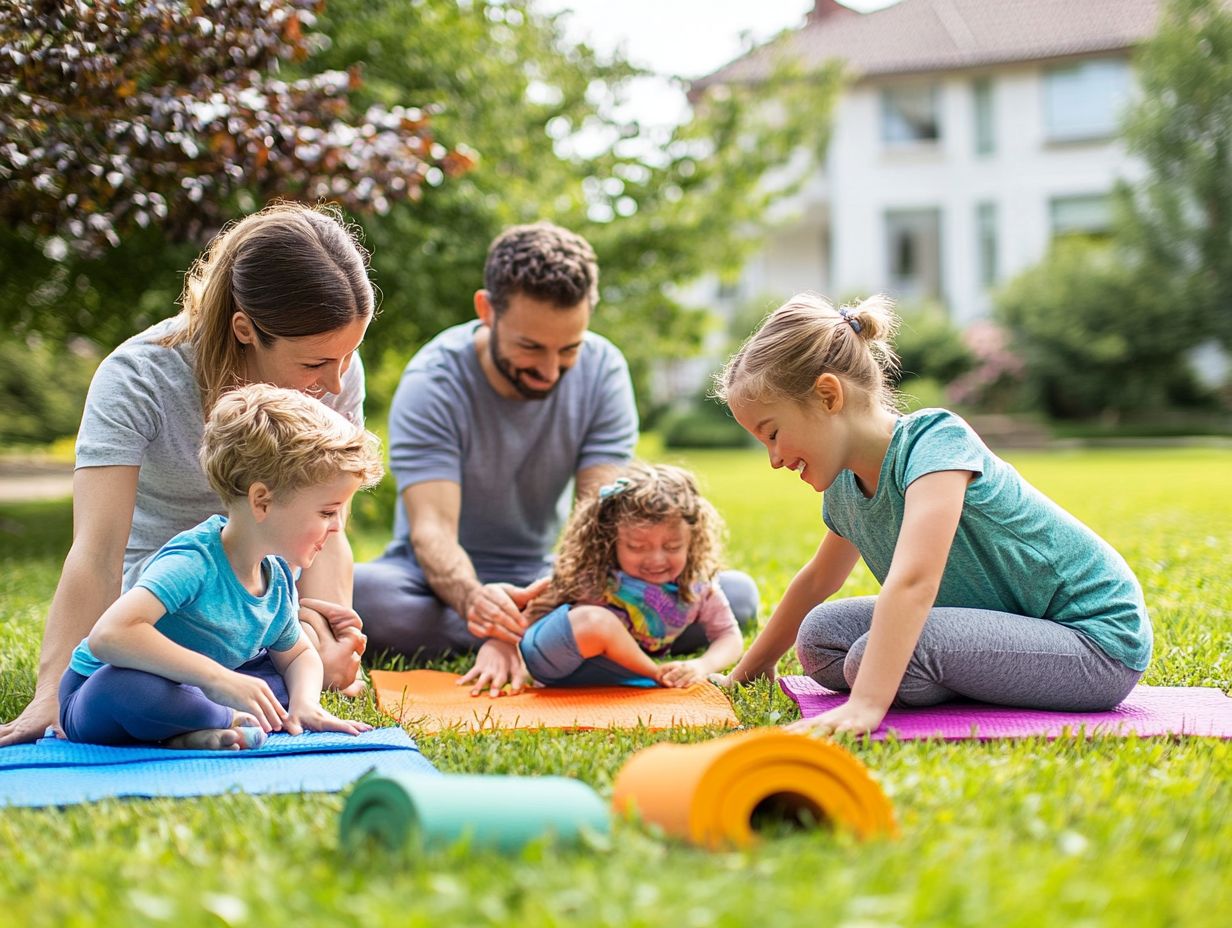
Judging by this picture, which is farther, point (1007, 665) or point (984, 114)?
point (984, 114)

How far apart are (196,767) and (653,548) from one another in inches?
66.5

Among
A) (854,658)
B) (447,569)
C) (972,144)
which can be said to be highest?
(972,144)

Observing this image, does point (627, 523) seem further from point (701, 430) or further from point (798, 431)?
point (701, 430)

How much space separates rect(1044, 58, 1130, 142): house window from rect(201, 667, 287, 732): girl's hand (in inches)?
1054

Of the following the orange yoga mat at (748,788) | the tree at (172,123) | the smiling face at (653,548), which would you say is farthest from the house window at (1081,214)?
the orange yoga mat at (748,788)

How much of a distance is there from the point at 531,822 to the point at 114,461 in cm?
190

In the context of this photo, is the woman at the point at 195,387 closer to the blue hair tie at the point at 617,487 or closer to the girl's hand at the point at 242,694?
the girl's hand at the point at 242,694

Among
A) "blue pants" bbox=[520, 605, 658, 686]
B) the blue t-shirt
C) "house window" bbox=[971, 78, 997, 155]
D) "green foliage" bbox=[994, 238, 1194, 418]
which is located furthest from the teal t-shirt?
"house window" bbox=[971, 78, 997, 155]

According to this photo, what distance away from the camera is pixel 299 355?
11.5 ft

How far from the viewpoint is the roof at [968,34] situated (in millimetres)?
26406

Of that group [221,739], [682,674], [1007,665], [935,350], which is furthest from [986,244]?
[221,739]

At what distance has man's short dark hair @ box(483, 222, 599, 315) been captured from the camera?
4301 millimetres

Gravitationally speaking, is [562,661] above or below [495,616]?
below

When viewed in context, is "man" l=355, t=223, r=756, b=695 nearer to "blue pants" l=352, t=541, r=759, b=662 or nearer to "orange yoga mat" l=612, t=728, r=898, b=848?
"blue pants" l=352, t=541, r=759, b=662
